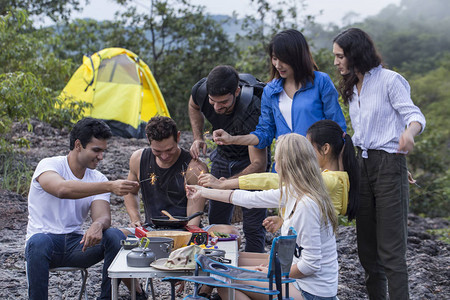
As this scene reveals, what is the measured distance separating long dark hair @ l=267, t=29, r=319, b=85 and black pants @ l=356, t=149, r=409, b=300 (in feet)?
1.99

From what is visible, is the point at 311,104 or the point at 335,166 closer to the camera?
the point at 335,166

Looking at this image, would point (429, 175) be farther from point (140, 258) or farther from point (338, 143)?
point (140, 258)

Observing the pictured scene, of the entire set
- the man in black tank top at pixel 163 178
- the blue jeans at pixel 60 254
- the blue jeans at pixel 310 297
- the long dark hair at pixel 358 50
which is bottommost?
the blue jeans at pixel 310 297

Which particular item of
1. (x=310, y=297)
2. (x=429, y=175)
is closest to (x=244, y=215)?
(x=310, y=297)

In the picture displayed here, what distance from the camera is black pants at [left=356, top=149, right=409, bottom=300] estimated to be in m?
3.46

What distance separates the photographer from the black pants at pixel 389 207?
136 inches

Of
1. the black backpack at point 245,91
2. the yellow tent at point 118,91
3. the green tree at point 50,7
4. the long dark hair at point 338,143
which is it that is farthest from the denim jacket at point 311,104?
the green tree at point 50,7

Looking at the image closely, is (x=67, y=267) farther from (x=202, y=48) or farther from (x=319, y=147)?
(x=202, y=48)

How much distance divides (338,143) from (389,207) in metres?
0.53

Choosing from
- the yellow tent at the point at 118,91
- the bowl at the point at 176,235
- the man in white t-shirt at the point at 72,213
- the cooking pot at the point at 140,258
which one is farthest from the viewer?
the yellow tent at the point at 118,91

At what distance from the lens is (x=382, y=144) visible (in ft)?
11.4

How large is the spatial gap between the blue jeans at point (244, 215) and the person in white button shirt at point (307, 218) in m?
1.37

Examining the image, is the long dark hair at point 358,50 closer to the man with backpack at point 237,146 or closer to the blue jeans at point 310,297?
the man with backpack at point 237,146

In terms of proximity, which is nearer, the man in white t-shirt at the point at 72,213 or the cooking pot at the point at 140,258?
the cooking pot at the point at 140,258
